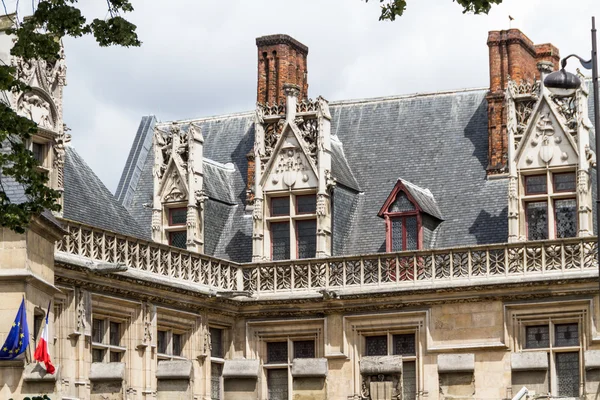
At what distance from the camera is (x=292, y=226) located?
34.5 meters

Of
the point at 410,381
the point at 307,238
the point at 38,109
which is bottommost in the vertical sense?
the point at 410,381

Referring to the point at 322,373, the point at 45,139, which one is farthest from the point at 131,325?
the point at 322,373

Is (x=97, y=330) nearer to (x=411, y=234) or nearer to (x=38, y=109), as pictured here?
(x=38, y=109)

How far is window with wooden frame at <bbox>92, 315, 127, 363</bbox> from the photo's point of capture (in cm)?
2986

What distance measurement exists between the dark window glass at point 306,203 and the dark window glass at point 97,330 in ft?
19.9

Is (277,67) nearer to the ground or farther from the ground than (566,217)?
farther from the ground

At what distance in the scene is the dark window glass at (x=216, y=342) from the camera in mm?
33500

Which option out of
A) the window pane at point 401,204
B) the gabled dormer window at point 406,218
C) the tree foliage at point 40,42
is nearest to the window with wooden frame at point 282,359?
the gabled dormer window at point 406,218

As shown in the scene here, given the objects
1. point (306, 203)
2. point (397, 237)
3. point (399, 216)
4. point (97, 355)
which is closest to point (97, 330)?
point (97, 355)

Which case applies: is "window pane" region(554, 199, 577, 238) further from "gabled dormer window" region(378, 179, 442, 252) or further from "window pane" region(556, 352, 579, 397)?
"gabled dormer window" region(378, 179, 442, 252)

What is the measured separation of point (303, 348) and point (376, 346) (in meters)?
1.52

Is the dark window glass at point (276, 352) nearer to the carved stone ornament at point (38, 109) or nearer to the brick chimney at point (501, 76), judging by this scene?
the brick chimney at point (501, 76)

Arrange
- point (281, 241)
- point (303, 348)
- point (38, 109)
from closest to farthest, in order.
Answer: point (38, 109), point (303, 348), point (281, 241)

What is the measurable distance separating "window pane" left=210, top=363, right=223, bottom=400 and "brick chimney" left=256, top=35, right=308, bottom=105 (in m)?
6.00
